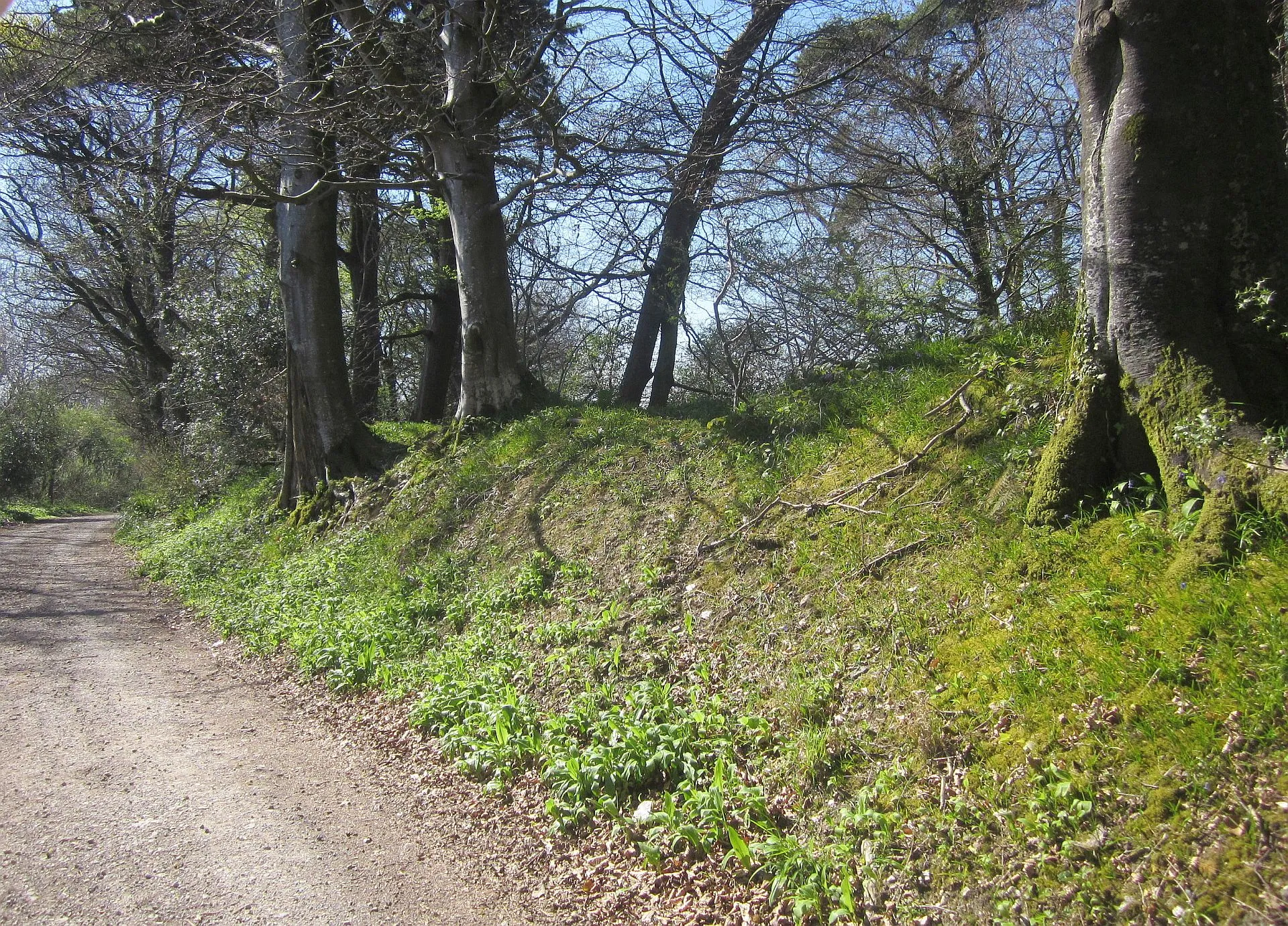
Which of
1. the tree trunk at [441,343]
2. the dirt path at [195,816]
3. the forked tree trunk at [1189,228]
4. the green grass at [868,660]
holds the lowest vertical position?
the dirt path at [195,816]

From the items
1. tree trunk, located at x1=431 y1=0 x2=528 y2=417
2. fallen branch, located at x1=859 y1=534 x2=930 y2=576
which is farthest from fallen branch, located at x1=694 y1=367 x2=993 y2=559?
tree trunk, located at x1=431 y1=0 x2=528 y2=417

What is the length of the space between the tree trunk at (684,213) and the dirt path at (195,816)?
22.6ft

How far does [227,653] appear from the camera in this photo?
324 inches

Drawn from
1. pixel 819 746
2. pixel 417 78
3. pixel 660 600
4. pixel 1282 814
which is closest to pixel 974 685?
pixel 819 746

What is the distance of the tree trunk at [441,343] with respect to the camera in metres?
16.4

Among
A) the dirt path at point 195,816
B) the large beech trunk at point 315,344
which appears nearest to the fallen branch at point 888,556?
the dirt path at point 195,816

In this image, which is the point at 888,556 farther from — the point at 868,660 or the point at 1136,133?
the point at 1136,133

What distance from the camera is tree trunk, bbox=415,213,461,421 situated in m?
16.4

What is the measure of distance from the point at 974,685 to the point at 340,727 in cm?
453

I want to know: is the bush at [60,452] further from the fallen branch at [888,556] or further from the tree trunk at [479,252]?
the fallen branch at [888,556]

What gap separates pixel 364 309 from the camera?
1681 cm

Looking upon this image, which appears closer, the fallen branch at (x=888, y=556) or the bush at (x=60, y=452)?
the fallen branch at (x=888, y=556)

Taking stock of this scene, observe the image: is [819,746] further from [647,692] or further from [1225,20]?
[1225,20]

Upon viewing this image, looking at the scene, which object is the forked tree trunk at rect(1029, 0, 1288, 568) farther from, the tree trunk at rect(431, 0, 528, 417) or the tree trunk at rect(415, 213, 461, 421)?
the tree trunk at rect(415, 213, 461, 421)
